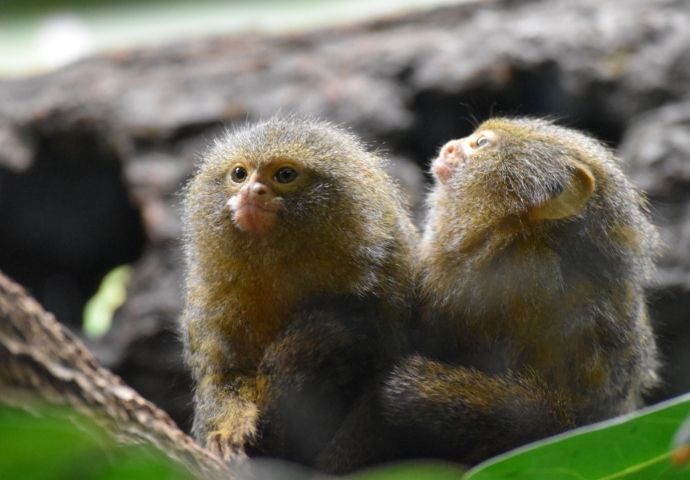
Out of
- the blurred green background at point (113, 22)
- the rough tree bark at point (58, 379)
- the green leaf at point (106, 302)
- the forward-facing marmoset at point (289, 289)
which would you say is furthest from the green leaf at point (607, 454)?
the blurred green background at point (113, 22)

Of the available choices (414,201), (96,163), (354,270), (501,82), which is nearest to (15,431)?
(354,270)

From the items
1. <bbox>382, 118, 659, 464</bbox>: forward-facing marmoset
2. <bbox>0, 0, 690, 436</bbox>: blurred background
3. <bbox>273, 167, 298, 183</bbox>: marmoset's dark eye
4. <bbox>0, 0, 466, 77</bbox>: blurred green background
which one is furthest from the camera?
<bbox>0, 0, 466, 77</bbox>: blurred green background

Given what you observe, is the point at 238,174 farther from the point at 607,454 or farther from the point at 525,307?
the point at 607,454

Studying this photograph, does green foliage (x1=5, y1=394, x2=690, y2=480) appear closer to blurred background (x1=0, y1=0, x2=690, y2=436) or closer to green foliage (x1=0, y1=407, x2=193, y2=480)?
green foliage (x1=0, y1=407, x2=193, y2=480)

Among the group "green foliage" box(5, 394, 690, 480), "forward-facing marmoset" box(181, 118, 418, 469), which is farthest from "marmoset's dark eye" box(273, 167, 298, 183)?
"green foliage" box(5, 394, 690, 480)

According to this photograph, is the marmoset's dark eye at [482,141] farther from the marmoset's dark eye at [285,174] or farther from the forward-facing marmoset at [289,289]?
the marmoset's dark eye at [285,174]

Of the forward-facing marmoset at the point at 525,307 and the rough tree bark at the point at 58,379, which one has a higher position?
the rough tree bark at the point at 58,379

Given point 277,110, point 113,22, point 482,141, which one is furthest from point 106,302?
point 482,141

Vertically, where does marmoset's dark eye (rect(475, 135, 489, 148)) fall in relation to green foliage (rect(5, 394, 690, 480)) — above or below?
above
